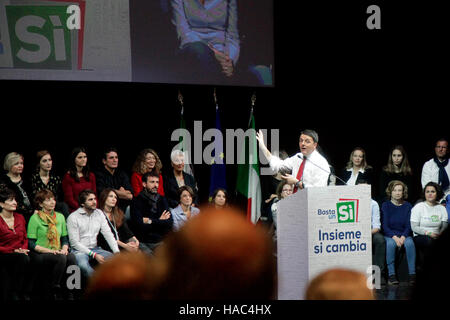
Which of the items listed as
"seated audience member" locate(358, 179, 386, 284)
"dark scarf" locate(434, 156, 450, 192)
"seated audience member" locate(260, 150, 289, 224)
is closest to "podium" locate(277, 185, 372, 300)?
"seated audience member" locate(260, 150, 289, 224)

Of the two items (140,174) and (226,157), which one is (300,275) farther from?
(226,157)

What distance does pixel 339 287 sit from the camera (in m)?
0.95

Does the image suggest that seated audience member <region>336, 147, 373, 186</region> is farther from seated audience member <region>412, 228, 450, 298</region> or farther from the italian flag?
seated audience member <region>412, 228, 450, 298</region>

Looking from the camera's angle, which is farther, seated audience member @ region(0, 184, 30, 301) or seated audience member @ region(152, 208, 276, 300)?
seated audience member @ region(0, 184, 30, 301)

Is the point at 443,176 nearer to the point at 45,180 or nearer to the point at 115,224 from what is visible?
the point at 115,224

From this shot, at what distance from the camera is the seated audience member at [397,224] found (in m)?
6.73

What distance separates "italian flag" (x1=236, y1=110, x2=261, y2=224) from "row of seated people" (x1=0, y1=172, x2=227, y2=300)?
1.56 meters

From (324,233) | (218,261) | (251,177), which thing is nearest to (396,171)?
(251,177)

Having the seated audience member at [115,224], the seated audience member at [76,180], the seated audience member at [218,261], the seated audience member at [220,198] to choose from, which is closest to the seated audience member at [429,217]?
the seated audience member at [220,198]

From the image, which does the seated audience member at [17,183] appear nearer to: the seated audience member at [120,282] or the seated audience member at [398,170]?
the seated audience member at [398,170]

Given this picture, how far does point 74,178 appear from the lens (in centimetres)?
643

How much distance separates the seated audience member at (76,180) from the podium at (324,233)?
2826 millimetres

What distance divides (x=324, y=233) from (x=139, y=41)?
422 centimetres

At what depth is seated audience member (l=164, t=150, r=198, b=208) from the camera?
6988mm
